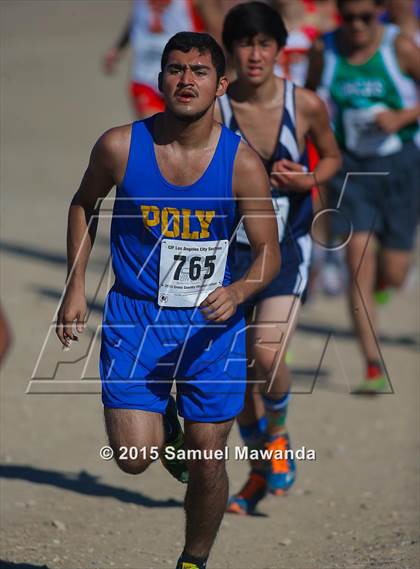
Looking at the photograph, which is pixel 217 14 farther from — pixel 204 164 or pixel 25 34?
pixel 25 34

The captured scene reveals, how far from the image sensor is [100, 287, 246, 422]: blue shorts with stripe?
180 inches

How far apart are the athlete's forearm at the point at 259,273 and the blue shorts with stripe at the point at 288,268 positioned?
3.92 feet

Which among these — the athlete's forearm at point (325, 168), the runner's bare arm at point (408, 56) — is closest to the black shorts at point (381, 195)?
the runner's bare arm at point (408, 56)

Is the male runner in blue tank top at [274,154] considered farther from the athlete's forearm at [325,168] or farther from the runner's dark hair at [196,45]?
the runner's dark hair at [196,45]

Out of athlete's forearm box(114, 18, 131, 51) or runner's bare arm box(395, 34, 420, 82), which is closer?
runner's bare arm box(395, 34, 420, 82)

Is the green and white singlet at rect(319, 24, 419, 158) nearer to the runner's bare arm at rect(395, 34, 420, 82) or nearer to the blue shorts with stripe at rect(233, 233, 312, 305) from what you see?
the runner's bare arm at rect(395, 34, 420, 82)

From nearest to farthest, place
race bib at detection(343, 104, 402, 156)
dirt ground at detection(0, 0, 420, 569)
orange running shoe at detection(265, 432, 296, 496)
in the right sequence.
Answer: dirt ground at detection(0, 0, 420, 569), orange running shoe at detection(265, 432, 296, 496), race bib at detection(343, 104, 402, 156)

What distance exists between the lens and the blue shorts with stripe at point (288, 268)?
5.84 m

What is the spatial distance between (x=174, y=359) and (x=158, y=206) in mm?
573

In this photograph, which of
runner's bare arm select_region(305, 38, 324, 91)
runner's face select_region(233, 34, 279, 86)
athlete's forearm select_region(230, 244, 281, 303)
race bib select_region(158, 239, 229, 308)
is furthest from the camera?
runner's bare arm select_region(305, 38, 324, 91)

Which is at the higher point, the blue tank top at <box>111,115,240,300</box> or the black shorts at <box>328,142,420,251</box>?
the blue tank top at <box>111,115,240,300</box>

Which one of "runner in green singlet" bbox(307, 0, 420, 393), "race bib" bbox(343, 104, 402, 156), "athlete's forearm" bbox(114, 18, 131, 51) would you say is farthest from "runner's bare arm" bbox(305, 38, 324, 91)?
"athlete's forearm" bbox(114, 18, 131, 51)

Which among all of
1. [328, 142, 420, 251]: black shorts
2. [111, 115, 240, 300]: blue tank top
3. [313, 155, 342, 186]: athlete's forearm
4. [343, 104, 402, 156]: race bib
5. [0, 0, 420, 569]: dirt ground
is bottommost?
[0, 0, 420, 569]: dirt ground

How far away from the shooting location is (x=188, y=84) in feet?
14.6
